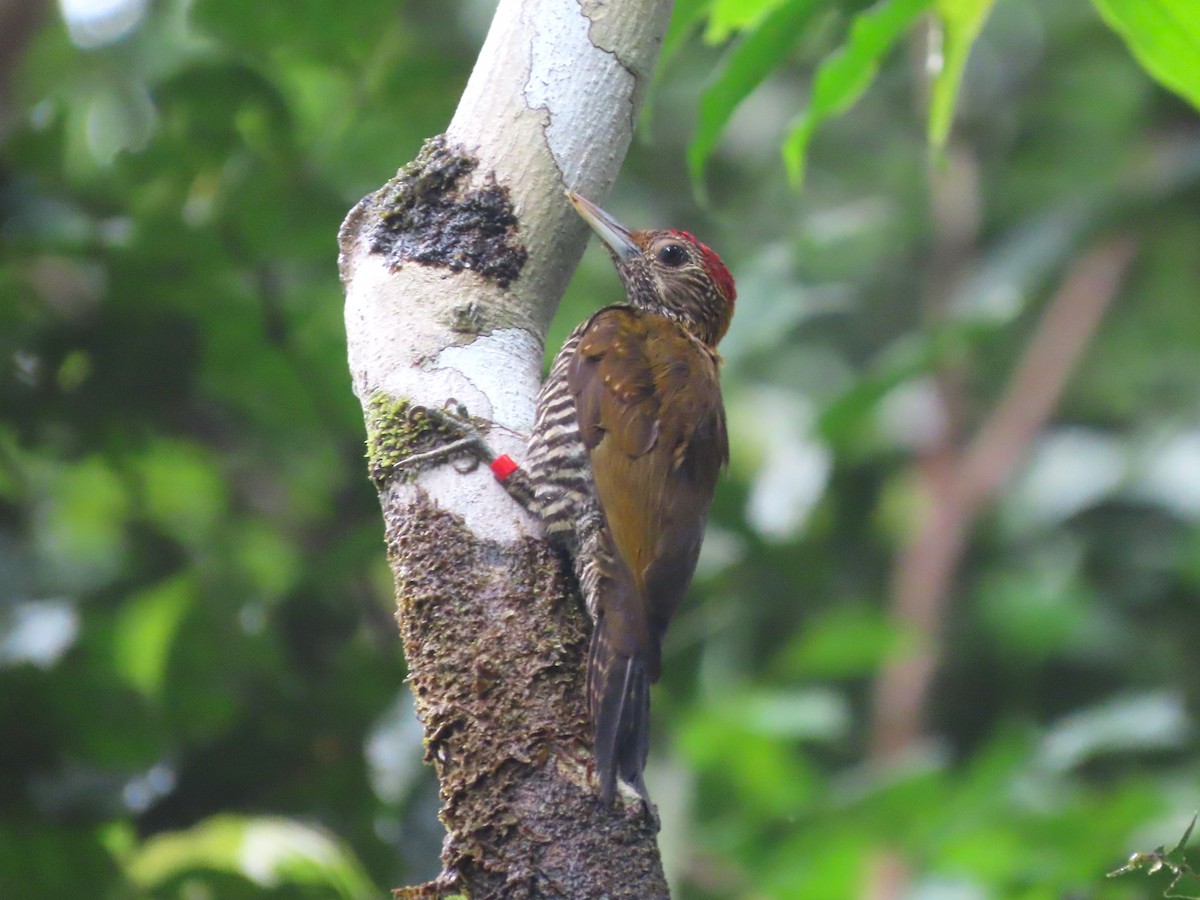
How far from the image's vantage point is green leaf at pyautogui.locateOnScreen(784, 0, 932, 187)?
77.2 inches

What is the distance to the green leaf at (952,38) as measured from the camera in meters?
2.09

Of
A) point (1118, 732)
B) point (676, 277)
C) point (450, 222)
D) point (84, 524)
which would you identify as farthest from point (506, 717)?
point (84, 524)

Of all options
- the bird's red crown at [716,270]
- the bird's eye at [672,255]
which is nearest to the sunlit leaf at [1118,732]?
the bird's red crown at [716,270]

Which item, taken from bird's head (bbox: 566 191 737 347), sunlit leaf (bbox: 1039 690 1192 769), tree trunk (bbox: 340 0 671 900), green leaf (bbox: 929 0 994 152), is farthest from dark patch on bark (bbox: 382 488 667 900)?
sunlit leaf (bbox: 1039 690 1192 769)

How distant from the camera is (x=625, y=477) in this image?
2.53 meters

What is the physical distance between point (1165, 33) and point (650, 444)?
3.89 feet

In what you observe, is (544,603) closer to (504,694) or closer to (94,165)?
(504,694)

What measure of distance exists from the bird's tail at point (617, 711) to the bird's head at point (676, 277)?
1439mm

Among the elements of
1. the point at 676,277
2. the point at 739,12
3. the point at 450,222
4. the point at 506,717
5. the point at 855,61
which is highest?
the point at 676,277

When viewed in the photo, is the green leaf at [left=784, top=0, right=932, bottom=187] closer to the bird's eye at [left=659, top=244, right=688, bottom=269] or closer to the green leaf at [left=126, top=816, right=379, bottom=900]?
the bird's eye at [left=659, top=244, right=688, bottom=269]

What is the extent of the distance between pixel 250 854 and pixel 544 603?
4.52ft

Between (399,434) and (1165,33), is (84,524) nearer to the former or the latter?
(399,434)

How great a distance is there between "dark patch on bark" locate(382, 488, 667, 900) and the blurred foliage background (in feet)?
2.92

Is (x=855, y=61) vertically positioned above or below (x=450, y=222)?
above
